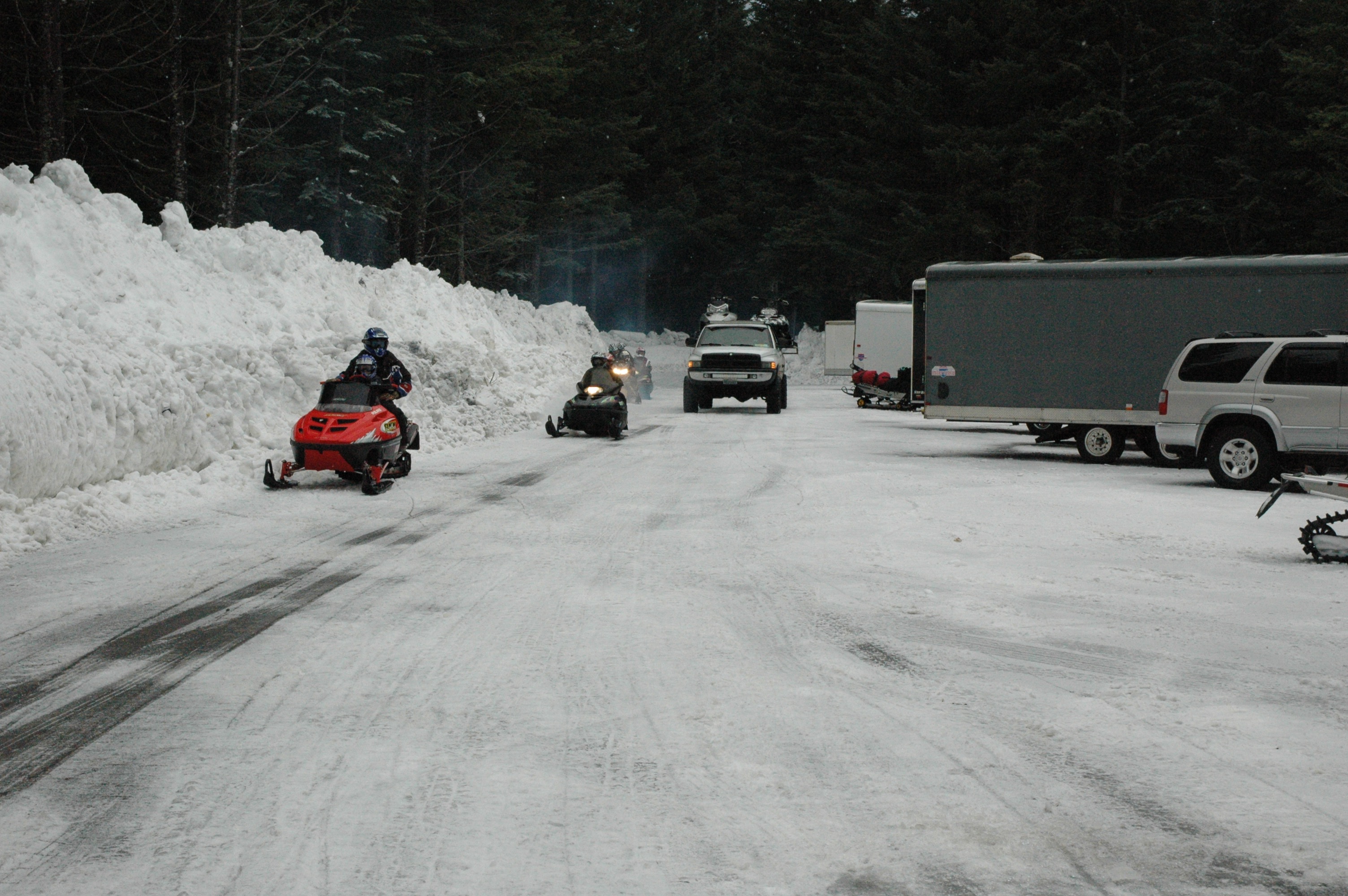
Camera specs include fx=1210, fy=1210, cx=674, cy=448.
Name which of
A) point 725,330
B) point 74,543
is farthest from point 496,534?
point 725,330

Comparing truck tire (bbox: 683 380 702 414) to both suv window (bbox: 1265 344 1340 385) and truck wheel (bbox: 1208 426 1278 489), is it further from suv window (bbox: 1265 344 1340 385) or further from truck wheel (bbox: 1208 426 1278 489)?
suv window (bbox: 1265 344 1340 385)

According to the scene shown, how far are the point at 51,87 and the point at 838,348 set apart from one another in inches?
1298

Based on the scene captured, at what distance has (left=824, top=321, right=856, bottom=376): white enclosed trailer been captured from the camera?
4862 centimetres

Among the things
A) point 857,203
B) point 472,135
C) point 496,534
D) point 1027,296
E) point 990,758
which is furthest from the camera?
point 857,203

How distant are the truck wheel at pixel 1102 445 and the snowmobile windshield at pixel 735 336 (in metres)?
12.8

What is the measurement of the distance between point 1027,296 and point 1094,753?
1646 centimetres

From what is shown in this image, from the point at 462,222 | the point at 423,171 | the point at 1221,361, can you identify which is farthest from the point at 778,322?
the point at 1221,361

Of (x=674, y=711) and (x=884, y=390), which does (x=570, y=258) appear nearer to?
(x=884, y=390)

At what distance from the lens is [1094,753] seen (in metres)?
5.12

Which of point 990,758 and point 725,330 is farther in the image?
point 725,330

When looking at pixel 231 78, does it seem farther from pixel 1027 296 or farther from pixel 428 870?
pixel 428 870

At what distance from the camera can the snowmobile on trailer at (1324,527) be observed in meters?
9.75

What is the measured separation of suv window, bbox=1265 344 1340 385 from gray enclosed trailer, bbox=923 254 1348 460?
352cm

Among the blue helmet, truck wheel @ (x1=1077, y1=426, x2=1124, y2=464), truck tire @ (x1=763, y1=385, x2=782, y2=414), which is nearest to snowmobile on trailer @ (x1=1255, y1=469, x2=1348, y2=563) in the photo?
truck wheel @ (x1=1077, y1=426, x2=1124, y2=464)
